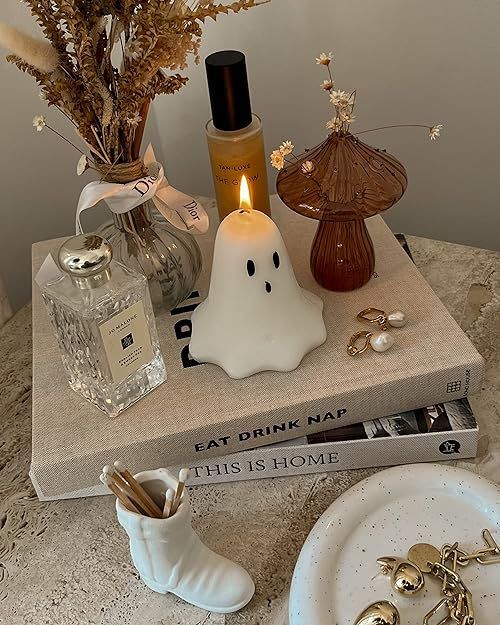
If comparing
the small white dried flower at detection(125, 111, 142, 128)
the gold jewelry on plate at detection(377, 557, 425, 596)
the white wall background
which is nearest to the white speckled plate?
the gold jewelry on plate at detection(377, 557, 425, 596)

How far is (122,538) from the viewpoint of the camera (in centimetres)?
60

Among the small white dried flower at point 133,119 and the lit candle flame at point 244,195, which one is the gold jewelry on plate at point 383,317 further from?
the small white dried flower at point 133,119

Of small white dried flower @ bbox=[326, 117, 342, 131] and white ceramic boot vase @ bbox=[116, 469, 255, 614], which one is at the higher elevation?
small white dried flower @ bbox=[326, 117, 342, 131]

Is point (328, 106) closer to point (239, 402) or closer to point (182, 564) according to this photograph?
point (239, 402)

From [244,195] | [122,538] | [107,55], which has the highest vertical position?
[107,55]

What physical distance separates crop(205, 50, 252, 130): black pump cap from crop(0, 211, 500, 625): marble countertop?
303 millimetres

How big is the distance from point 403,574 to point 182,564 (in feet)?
0.48

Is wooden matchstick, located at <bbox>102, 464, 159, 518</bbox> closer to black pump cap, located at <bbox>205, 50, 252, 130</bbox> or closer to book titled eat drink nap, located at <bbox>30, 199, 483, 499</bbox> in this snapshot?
book titled eat drink nap, located at <bbox>30, 199, 483, 499</bbox>

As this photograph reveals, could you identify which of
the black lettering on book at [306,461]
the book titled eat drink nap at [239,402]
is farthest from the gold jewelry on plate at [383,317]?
the black lettering on book at [306,461]

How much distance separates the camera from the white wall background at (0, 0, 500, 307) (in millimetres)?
819

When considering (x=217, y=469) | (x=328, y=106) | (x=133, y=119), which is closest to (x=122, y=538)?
(x=217, y=469)

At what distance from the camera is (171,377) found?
649mm

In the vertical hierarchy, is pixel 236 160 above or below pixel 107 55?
below

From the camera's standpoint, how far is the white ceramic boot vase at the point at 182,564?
50 centimetres
